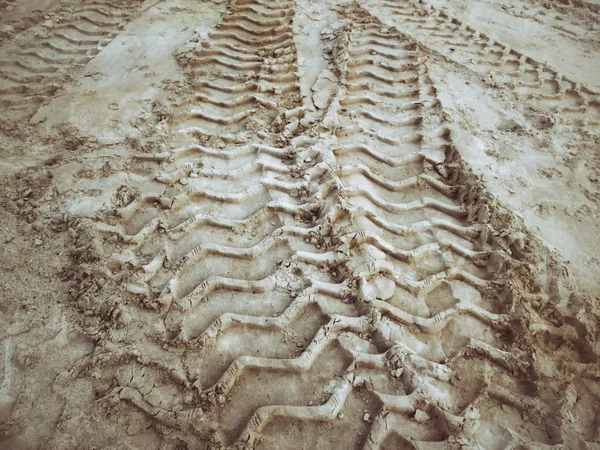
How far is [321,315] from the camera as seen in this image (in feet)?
6.67

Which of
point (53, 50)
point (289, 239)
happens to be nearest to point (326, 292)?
point (289, 239)

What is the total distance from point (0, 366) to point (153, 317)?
0.65 meters

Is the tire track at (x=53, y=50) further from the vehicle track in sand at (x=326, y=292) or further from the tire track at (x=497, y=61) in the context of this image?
the tire track at (x=497, y=61)

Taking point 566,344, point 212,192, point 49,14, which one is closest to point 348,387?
point 566,344

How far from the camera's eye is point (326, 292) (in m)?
2.11

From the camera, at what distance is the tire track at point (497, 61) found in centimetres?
357

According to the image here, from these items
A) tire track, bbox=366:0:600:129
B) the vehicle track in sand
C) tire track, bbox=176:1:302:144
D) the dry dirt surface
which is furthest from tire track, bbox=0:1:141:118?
tire track, bbox=366:0:600:129

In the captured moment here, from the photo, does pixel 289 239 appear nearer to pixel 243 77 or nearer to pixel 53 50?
pixel 243 77

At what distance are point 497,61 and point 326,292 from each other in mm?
3409

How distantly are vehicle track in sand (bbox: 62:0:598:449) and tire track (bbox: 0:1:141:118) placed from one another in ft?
3.95

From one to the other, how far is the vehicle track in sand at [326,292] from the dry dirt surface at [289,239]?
0.01 metres

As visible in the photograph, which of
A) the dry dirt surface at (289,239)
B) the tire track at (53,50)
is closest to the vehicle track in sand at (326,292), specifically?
the dry dirt surface at (289,239)

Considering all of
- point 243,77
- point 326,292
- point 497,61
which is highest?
point 497,61

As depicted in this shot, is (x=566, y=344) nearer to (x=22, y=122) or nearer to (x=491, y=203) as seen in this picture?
(x=491, y=203)
